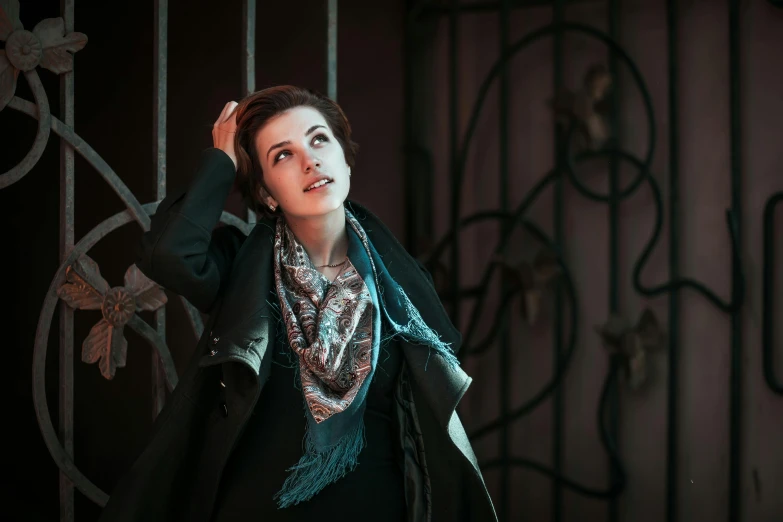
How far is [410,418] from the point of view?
1956 mm

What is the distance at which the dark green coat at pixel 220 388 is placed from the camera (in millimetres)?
1767

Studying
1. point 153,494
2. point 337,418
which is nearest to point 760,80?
point 337,418

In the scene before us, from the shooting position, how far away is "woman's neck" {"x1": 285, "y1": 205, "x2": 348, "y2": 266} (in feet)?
6.48

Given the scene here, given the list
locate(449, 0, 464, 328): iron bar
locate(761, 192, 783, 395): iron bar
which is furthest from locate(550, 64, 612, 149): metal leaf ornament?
locate(761, 192, 783, 395): iron bar

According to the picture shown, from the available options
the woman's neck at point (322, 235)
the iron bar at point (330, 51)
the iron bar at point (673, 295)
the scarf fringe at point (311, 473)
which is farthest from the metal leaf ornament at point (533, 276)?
the scarf fringe at point (311, 473)

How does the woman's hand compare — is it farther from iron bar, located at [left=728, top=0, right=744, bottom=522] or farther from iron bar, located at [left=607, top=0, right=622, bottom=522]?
iron bar, located at [left=728, top=0, right=744, bottom=522]

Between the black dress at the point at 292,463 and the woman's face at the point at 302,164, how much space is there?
304mm

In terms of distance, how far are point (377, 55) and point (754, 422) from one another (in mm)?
1911

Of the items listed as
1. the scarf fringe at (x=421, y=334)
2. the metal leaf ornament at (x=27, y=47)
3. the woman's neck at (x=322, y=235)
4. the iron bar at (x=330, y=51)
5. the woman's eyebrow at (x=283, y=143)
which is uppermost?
the iron bar at (x=330, y=51)

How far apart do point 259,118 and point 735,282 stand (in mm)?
1619

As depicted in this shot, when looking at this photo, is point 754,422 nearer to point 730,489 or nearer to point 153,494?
point 730,489

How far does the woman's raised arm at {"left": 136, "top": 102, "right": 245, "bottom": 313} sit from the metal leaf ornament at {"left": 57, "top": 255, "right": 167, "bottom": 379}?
0.80ft

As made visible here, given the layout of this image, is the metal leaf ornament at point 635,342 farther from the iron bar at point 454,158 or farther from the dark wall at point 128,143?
the dark wall at point 128,143

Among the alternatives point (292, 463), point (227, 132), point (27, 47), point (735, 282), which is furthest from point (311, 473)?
point (735, 282)
